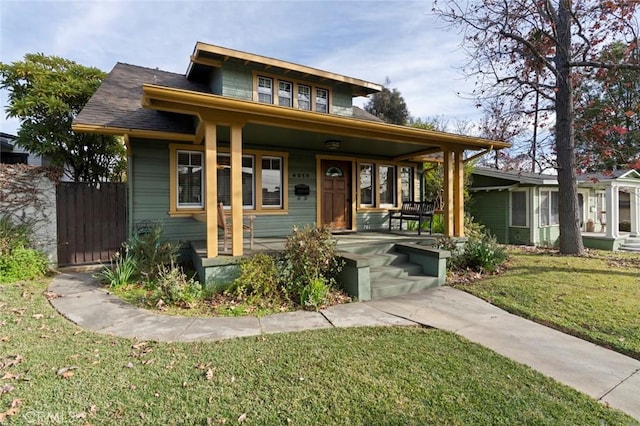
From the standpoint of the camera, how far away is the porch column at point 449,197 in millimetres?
7625

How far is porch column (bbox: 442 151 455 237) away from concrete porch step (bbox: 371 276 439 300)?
6.90ft

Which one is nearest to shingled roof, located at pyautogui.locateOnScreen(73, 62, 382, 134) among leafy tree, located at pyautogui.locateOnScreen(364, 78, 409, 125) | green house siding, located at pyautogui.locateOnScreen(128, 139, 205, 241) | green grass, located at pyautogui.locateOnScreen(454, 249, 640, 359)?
green house siding, located at pyautogui.locateOnScreen(128, 139, 205, 241)

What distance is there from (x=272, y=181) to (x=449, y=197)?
4.47 metres

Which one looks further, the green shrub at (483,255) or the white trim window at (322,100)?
the white trim window at (322,100)

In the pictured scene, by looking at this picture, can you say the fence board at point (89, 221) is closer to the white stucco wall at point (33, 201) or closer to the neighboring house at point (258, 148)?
the white stucco wall at point (33, 201)

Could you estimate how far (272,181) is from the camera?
824cm

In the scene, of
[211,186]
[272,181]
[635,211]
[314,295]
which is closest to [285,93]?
[272,181]

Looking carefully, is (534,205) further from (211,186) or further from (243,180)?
(211,186)

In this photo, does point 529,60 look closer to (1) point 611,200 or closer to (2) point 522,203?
(2) point 522,203

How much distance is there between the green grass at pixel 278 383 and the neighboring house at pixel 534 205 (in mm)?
11569

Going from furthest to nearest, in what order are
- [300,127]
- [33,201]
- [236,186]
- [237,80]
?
[237,80] → [33,201] → [300,127] → [236,186]

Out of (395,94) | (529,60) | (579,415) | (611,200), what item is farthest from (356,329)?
(395,94)

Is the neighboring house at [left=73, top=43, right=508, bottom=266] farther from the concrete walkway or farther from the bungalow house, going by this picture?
the concrete walkway

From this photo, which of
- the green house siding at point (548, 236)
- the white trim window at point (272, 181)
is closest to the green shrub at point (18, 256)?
the white trim window at point (272, 181)
